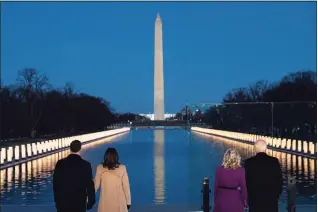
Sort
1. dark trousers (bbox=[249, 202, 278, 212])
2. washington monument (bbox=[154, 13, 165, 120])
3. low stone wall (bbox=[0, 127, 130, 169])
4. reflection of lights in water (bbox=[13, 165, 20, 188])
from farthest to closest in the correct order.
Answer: washington monument (bbox=[154, 13, 165, 120])
low stone wall (bbox=[0, 127, 130, 169])
reflection of lights in water (bbox=[13, 165, 20, 188])
dark trousers (bbox=[249, 202, 278, 212])

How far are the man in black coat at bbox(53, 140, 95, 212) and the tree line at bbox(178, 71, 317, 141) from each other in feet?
139

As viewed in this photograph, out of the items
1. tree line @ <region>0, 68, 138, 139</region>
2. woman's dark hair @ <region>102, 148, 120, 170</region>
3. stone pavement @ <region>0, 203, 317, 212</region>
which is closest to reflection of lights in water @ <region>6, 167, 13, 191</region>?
stone pavement @ <region>0, 203, 317, 212</region>

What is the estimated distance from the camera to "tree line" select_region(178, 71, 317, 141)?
55469 mm

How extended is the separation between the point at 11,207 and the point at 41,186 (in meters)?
6.59

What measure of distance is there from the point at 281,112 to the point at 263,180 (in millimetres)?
51859

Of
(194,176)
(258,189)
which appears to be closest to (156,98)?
(194,176)

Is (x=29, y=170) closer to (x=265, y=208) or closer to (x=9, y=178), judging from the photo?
(x=9, y=178)

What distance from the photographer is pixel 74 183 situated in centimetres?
712

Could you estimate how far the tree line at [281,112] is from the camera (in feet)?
182

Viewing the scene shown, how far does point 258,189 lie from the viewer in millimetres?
7281

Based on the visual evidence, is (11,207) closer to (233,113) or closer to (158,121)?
(233,113)

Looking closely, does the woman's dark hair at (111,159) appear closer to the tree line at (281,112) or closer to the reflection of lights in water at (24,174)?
the reflection of lights in water at (24,174)

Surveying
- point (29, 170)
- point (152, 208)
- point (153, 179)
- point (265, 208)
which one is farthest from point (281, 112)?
point (265, 208)

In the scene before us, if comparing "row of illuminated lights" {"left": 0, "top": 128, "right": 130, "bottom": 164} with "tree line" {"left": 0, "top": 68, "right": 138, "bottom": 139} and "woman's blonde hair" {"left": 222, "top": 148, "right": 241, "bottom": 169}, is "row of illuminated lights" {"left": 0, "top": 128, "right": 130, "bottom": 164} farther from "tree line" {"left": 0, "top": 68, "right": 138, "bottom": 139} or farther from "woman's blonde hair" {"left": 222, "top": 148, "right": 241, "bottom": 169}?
"woman's blonde hair" {"left": 222, "top": 148, "right": 241, "bottom": 169}
